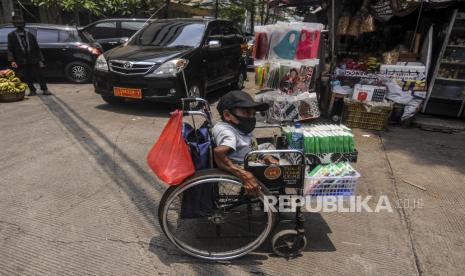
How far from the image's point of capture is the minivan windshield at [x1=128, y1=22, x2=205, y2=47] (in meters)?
6.58

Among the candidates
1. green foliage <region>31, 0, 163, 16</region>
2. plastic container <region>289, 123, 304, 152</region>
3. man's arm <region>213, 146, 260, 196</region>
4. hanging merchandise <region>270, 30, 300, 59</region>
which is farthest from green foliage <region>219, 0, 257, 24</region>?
man's arm <region>213, 146, 260, 196</region>

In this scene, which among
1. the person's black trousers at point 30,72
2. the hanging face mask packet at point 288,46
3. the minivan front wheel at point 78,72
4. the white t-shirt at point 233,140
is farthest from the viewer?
the minivan front wheel at point 78,72

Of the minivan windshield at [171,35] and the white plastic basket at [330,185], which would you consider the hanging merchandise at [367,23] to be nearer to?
the minivan windshield at [171,35]

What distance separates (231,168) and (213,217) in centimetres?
53

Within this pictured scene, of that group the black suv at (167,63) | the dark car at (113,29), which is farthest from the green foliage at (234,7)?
the black suv at (167,63)

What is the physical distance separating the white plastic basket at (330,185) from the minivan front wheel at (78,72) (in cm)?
810

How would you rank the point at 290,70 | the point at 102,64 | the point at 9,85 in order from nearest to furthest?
the point at 290,70 < the point at 102,64 < the point at 9,85

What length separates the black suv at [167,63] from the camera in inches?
233

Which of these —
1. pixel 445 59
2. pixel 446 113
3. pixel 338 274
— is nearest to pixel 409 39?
pixel 445 59

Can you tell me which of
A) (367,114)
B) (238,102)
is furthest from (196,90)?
(238,102)

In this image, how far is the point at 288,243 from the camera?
2.63 meters

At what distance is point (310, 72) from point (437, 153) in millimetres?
2356

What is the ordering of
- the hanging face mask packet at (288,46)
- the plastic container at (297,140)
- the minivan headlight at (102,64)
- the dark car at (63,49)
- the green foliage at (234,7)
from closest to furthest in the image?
the plastic container at (297,140) < the hanging face mask packet at (288,46) < the minivan headlight at (102,64) < the dark car at (63,49) < the green foliage at (234,7)

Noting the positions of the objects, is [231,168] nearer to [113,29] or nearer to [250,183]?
[250,183]
